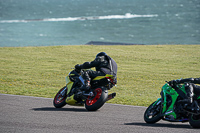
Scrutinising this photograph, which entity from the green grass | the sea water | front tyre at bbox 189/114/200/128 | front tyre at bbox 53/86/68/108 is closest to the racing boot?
front tyre at bbox 189/114/200/128

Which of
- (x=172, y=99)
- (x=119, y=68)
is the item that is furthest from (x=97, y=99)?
(x=119, y=68)

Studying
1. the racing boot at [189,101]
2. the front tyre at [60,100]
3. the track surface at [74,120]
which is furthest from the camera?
the front tyre at [60,100]

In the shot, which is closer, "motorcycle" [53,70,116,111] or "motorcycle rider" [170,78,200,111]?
"motorcycle rider" [170,78,200,111]

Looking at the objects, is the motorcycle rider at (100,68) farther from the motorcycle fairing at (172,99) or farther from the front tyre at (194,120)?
the front tyre at (194,120)

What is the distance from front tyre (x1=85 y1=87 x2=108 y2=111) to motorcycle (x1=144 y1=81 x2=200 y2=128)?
1533 millimetres

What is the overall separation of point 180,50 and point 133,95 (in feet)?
62.1

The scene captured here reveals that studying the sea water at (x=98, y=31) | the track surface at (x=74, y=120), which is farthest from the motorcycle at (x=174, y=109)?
the sea water at (x=98, y=31)

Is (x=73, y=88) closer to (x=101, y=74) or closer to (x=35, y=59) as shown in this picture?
(x=101, y=74)

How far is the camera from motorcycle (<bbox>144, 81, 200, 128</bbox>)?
7.35 metres

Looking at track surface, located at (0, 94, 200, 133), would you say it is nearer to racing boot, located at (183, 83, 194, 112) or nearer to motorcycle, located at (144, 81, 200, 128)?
motorcycle, located at (144, 81, 200, 128)

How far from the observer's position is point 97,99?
9578mm

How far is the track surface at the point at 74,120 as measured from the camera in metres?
7.44

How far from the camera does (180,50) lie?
3122cm

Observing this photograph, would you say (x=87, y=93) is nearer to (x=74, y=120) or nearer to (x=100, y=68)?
(x=100, y=68)
